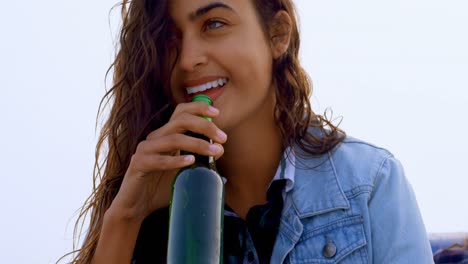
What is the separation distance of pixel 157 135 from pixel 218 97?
31cm

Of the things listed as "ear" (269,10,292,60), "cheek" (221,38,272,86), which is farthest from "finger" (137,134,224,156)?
"ear" (269,10,292,60)

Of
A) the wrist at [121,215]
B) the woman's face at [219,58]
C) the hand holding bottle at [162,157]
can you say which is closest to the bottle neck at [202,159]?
the hand holding bottle at [162,157]

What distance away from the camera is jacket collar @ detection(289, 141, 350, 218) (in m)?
2.53

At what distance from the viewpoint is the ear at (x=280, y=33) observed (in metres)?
2.76

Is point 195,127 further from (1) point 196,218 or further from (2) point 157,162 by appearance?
(1) point 196,218

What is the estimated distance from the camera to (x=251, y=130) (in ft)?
8.99

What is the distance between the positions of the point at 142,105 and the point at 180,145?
67 cm

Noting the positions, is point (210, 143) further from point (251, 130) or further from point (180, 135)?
point (251, 130)

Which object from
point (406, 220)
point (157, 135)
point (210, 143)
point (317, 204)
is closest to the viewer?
point (210, 143)

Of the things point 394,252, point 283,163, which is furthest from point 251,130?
point 394,252

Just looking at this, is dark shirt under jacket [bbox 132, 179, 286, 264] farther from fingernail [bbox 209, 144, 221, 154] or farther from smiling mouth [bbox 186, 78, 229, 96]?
fingernail [bbox 209, 144, 221, 154]

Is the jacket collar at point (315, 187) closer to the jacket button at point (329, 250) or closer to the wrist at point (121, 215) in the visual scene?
the jacket button at point (329, 250)

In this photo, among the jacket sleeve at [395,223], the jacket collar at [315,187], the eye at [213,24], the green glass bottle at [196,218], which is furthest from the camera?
the jacket collar at [315,187]

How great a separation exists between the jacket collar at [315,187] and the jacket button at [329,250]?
14 centimetres
